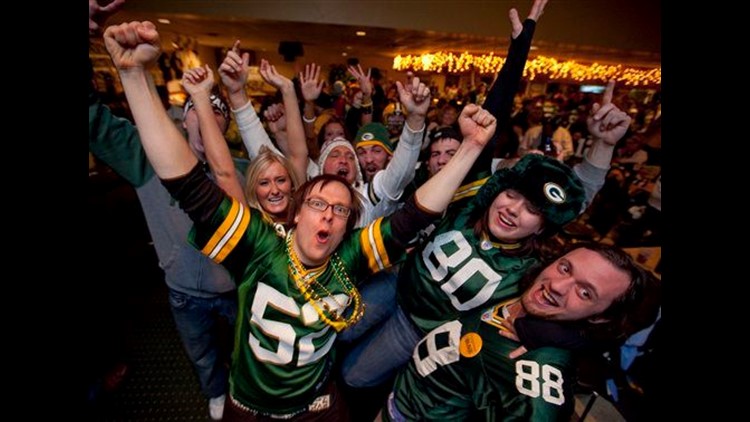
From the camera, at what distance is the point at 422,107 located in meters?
1.68

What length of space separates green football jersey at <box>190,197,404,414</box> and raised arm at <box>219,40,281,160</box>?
2.62 feet

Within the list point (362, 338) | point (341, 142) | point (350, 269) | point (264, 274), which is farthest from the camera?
point (341, 142)

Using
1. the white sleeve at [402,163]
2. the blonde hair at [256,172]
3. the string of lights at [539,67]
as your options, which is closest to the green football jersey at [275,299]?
the blonde hair at [256,172]

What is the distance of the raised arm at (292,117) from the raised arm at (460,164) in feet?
3.14

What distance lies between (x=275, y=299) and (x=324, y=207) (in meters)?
0.40

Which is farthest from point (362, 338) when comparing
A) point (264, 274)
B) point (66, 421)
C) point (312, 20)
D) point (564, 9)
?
point (564, 9)

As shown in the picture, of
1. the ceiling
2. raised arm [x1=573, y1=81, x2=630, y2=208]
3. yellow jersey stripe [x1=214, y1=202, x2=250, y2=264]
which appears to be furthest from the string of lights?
yellow jersey stripe [x1=214, y1=202, x2=250, y2=264]

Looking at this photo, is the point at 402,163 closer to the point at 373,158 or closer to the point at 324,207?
the point at 324,207

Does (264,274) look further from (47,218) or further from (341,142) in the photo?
(341,142)

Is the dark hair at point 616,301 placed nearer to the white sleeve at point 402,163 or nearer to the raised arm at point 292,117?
the white sleeve at point 402,163

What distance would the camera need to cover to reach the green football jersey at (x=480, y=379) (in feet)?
3.28

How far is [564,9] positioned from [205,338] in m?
8.32

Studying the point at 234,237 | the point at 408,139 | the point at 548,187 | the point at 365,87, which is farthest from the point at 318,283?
the point at 365,87

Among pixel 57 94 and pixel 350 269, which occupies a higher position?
pixel 57 94
